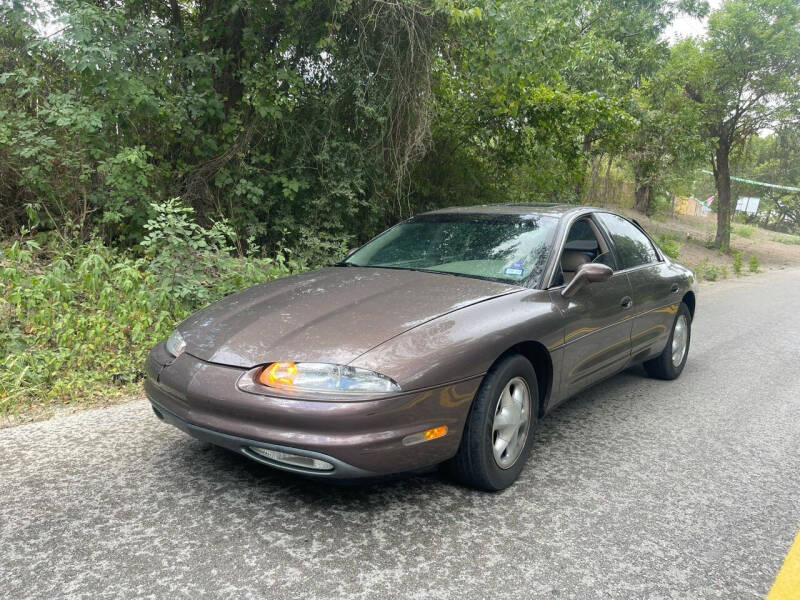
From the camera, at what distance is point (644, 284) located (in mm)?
4652

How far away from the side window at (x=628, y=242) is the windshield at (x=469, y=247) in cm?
83

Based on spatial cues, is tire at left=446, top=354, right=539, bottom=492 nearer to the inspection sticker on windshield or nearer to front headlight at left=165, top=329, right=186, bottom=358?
the inspection sticker on windshield

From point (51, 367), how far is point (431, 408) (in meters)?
3.42

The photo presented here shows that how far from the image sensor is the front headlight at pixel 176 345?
315 cm

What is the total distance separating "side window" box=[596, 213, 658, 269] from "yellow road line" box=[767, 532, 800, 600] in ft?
7.52

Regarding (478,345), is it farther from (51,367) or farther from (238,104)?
(238,104)

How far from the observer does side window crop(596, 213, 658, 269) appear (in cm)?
461

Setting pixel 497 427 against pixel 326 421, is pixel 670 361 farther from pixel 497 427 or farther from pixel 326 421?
pixel 326 421

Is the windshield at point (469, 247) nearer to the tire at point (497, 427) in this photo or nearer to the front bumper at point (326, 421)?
the tire at point (497, 427)

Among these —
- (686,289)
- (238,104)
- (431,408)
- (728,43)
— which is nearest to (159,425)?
(431,408)

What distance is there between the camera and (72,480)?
3.12 metres

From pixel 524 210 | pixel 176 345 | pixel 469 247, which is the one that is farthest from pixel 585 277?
pixel 176 345

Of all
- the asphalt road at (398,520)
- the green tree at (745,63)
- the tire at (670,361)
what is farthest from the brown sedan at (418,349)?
the green tree at (745,63)

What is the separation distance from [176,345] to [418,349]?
4.40 ft
